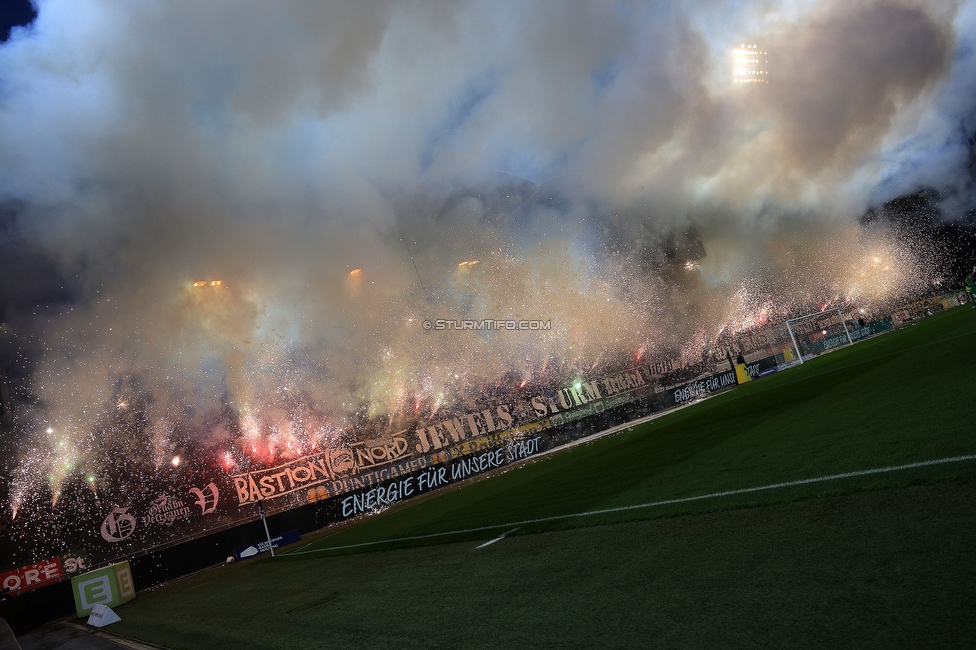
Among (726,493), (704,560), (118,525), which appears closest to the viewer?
(704,560)

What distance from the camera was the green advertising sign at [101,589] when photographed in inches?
558

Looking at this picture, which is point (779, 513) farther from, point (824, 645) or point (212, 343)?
point (212, 343)

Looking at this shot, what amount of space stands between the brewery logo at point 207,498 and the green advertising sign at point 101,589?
772cm

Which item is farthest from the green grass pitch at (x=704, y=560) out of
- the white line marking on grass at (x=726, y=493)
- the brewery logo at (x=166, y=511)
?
the brewery logo at (x=166, y=511)

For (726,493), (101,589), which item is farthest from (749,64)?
(101,589)

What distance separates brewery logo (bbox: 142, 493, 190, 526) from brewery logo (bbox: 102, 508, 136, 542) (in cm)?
44

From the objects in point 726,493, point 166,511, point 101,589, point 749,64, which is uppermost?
point 749,64

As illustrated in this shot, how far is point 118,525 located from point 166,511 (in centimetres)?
152

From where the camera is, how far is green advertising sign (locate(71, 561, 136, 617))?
46.5ft

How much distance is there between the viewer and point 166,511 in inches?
845

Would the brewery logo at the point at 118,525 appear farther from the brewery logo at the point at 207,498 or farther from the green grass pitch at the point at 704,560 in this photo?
the green grass pitch at the point at 704,560

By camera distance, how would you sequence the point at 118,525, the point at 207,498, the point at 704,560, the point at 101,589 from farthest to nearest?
the point at 207,498, the point at 118,525, the point at 101,589, the point at 704,560

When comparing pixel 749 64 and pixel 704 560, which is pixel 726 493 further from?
pixel 749 64

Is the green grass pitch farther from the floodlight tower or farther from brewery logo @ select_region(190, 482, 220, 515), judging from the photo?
the floodlight tower
